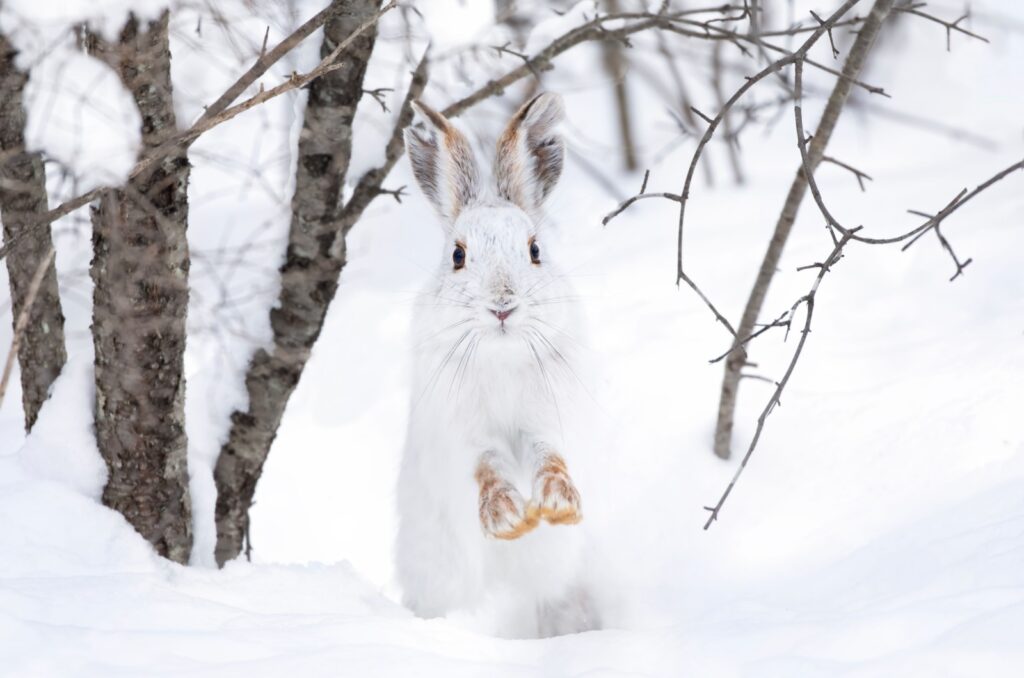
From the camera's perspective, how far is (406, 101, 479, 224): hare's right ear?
133 inches

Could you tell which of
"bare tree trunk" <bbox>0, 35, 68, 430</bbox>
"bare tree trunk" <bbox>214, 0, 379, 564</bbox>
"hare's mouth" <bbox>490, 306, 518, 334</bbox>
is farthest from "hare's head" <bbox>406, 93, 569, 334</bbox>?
"bare tree trunk" <bbox>0, 35, 68, 430</bbox>

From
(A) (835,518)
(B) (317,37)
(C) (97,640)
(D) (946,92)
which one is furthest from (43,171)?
(D) (946,92)

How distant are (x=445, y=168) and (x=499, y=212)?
1.00ft

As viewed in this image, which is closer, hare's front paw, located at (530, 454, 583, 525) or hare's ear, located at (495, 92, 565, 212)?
hare's front paw, located at (530, 454, 583, 525)

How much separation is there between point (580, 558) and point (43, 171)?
73.8 inches

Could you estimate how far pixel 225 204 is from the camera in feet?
21.7

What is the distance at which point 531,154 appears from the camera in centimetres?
349

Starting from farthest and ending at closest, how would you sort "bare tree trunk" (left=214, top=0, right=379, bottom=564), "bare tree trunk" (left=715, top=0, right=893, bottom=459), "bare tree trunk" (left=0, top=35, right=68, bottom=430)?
1. "bare tree trunk" (left=214, top=0, right=379, bottom=564)
2. "bare tree trunk" (left=715, top=0, right=893, bottom=459)
3. "bare tree trunk" (left=0, top=35, right=68, bottom=430)

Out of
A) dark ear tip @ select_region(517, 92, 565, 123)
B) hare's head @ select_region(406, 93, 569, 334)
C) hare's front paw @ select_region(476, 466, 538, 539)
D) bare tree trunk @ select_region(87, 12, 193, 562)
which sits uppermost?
dark ear tip @ select_region(517, 92, 565, 123)

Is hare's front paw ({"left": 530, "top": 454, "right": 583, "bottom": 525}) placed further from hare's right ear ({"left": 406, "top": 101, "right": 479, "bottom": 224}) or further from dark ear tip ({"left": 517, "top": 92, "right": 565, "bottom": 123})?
dark ear tip ({"left": 517, "top": 92, "right": 565, "bottom": 123})

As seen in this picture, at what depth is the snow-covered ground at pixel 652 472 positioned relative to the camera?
2.28 meters

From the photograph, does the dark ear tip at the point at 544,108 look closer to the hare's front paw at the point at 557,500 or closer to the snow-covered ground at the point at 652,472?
the snow-covered ground at the point at 652,472

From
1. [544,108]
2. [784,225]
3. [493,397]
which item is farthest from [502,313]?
[784,225]

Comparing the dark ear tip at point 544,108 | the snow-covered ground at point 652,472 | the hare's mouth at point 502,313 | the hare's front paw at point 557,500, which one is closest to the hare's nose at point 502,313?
the hare's mouth at point 502,313
